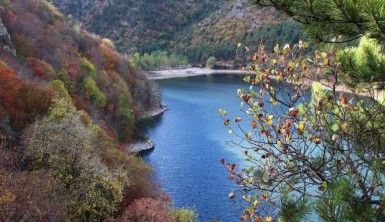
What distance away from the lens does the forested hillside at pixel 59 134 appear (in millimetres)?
24688

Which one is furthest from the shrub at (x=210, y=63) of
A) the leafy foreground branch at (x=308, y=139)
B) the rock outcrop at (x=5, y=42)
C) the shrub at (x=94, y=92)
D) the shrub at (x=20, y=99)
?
the leafy foreground branch at (x=308, y=139)

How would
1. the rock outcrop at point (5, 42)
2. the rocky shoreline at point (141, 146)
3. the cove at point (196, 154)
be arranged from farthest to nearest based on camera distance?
1. the rocky shoreline at point (141, 146)
2. the rock outcrop at point (5, 42)
3. the cove at point (196, 154)

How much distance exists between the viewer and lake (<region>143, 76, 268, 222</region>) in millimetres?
40219

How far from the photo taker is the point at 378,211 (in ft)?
16.6

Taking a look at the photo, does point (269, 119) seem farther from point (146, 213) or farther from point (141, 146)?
point (141, 146)

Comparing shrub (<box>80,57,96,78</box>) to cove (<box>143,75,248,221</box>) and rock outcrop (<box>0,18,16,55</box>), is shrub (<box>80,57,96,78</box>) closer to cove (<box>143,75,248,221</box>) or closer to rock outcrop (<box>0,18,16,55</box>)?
cove (<box>143,75,248,221</box>)

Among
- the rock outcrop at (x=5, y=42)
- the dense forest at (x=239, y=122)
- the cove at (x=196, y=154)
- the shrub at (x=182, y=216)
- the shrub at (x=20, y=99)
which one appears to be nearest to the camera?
the dense forest at (x=239, y=122)

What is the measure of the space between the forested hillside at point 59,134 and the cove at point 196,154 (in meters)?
4.49

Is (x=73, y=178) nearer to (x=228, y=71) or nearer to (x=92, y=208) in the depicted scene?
(x=92, y=208)

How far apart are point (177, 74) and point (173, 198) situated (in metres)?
100

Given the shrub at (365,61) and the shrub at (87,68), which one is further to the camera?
the shrub at (87,68)

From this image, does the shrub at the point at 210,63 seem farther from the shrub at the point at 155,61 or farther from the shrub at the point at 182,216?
the shrub at the point at 182,216

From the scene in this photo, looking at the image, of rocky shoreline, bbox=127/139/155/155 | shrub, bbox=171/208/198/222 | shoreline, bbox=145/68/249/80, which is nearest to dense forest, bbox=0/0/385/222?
shrub, bbox=171/208/198/222

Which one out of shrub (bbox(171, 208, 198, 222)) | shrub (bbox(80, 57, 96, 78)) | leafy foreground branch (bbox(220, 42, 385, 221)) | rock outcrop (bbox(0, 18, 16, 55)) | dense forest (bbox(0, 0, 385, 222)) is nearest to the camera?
dense forest (bbox(0, 0, 385, 222))
